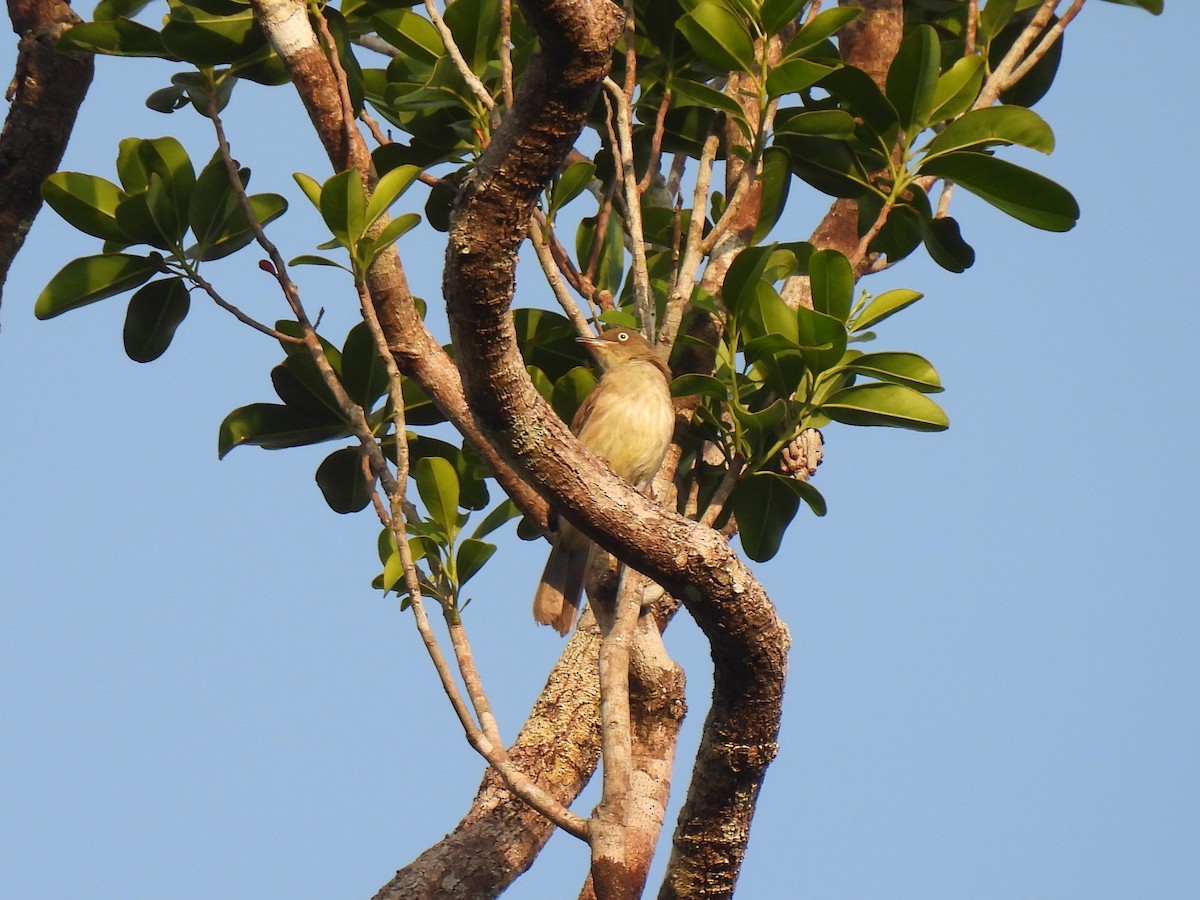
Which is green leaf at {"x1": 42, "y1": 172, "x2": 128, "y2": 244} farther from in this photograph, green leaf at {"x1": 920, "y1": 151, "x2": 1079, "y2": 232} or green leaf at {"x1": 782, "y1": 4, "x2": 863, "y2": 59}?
green leaf at {"x1": 920, "y1": 151, "x2": 1079, "y2": 232}

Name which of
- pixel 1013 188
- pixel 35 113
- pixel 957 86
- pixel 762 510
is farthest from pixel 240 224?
pixel 1013 188

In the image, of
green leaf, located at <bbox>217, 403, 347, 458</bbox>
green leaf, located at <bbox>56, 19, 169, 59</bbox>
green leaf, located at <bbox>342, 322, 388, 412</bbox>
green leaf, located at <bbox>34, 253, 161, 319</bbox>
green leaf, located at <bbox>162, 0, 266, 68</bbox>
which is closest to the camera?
green leaf, located at <bbox>162, 0, 266, 68</bbox>

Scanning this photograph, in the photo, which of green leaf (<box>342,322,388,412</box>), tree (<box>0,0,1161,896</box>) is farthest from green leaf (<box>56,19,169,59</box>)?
green leaf (<box>342,322,388,412</box>)

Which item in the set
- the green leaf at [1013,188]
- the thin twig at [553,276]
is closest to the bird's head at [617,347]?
the thin twig at [553,276]

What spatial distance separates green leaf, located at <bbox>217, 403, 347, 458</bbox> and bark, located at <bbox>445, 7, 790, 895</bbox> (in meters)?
1.59

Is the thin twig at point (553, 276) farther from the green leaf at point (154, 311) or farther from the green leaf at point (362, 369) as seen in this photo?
the green leaf at point (154, 311)

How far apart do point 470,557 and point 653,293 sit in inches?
43.2

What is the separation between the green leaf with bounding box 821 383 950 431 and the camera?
3.61 meters

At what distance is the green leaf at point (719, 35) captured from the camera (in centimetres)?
375

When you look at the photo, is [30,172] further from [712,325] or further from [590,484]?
[590,484]

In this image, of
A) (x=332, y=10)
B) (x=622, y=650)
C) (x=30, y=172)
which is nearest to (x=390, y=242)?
(x=332, y=10)

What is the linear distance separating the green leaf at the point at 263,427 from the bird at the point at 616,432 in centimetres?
113

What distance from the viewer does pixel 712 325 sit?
424cm

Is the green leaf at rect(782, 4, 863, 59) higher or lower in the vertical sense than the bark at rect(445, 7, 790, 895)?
higher
